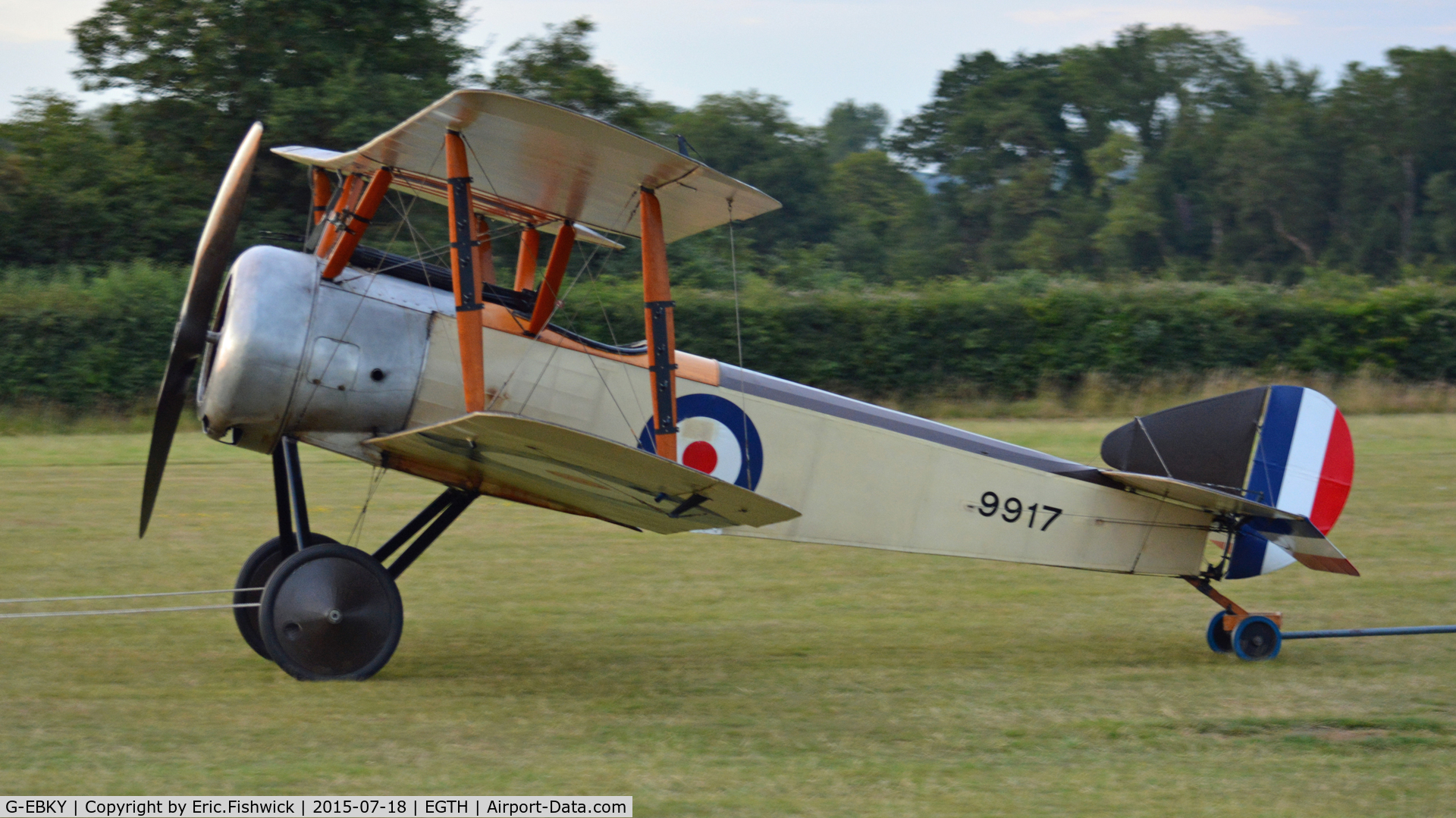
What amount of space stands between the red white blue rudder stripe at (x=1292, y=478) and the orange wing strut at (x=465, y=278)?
421 centimetres

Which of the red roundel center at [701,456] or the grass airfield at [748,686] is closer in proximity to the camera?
the grass airfield at [748,686]

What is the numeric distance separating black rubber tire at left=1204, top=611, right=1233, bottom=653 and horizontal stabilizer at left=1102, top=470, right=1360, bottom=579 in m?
0.31

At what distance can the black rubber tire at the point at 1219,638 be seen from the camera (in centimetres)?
673

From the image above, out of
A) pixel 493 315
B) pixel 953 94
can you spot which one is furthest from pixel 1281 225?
pixel 493 315

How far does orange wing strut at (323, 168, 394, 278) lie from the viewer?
567 centimetres

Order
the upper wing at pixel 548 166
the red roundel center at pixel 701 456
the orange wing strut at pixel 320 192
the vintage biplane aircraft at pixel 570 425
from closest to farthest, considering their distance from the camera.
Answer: the upper wing at pixel 548 166
the vintage biplane aircraft at pixel 570 425
the red roundel center at pixel 701 456
the orange wing strut at pixel 320 192

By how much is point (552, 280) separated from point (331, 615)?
202cm

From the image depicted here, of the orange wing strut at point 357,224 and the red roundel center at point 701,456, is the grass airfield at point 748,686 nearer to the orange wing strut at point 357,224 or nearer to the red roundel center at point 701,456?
the red roundel center at point 701,456

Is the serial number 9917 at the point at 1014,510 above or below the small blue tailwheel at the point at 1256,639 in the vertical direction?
above

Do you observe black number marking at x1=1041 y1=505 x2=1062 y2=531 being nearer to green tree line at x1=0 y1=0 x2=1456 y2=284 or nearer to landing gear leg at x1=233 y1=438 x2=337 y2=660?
landing gear leg at x1=233 y1=438 x2=337 y2=660

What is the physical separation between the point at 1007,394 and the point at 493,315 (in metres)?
15.4

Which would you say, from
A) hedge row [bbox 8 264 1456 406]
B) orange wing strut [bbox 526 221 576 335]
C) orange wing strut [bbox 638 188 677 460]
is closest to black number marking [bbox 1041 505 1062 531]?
orange wing strut [bbox 638 188 677 460]

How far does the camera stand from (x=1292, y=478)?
6520mm

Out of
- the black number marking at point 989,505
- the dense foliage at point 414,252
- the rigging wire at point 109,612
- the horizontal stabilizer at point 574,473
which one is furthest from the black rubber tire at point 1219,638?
the dense foliage at point 414,252
